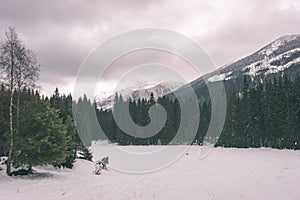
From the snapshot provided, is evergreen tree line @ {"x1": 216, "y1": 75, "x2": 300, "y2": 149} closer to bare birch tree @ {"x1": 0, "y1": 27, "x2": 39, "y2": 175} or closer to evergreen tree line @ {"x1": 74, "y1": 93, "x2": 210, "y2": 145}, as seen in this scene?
evergreen tree line @ {"x1": 74, "y1": 93, "x2": 210, "y2": 145}

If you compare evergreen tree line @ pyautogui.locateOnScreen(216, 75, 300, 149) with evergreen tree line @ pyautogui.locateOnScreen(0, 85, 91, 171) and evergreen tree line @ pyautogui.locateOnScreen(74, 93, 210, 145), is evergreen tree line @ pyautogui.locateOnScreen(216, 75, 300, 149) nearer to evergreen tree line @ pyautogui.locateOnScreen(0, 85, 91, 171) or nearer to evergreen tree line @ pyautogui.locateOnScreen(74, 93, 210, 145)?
evergreen tree line @ pyautogui.locateOnScreen(74, 93, 210, 145)

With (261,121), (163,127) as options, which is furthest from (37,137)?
(163,127)

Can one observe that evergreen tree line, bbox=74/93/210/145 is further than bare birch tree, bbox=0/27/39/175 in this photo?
Yes

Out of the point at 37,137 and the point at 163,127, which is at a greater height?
the point at 163,127

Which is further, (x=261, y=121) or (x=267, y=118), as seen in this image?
(x=261, y=121)

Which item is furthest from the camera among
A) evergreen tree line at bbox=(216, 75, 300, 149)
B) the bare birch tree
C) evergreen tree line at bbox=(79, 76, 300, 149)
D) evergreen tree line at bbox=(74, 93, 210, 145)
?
evergreen tree line at bbox=(74, 93, 210, 145)

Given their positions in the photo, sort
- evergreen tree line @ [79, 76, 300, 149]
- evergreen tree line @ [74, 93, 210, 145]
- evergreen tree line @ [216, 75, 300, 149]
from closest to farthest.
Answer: evergreen tree line @ [216, 75, 300, 149] < evergreen tree line @ [79, 76, 300, 149] < evergreen tree line @ [74, 93, 210, 145]

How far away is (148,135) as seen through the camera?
3898 inches

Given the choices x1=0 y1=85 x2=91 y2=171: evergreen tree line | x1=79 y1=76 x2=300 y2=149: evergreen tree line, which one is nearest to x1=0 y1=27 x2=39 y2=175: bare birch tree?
x1=0 y1=85 x2=91 y2=171: evergreen tree line

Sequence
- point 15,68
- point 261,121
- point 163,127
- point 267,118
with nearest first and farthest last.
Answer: point 15,68 → point 267,118 → point 261,121 → point 163,127

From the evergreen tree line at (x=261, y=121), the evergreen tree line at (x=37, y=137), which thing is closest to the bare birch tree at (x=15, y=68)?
the evergreen tree line at (x=37, y=137)

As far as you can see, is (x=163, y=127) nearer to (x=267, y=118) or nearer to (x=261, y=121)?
(x=261, y=121)

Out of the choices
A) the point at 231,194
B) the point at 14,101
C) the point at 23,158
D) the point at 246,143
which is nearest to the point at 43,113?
the point at 23,158

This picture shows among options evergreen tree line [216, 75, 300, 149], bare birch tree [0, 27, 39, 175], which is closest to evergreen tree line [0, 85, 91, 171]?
bare birch tree [0, 27, 39, 175]
